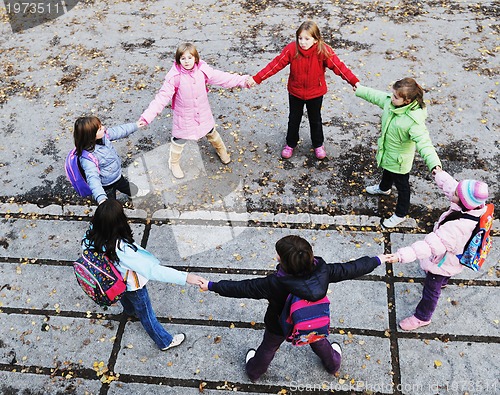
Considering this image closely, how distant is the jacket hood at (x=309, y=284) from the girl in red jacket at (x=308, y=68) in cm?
267

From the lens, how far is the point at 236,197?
5492 millimetres

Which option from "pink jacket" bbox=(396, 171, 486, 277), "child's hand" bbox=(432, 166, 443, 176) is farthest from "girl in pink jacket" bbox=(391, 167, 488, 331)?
"child's hand" bbox=(432, 166, 443, 176)

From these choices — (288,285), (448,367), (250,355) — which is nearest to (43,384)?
(250,355)

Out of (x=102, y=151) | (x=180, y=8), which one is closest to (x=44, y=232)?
(x=102, y=151)

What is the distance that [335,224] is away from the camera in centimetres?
514

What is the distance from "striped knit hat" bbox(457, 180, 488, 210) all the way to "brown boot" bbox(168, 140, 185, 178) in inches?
121

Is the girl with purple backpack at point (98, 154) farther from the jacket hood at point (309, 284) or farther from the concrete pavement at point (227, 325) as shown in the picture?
the jacket hood at point (309, 284)

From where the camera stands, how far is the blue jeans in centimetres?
377

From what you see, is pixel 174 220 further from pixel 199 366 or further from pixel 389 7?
pixel 389 7

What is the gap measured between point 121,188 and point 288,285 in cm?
272

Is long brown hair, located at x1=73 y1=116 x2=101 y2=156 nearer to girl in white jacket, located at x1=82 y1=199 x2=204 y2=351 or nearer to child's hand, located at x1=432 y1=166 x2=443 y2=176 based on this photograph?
girl in white jacket, located at x1=82 y1=199 x2=204 y2=351

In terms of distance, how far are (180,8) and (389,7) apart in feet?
11.9

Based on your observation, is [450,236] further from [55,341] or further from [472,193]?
[55,341]

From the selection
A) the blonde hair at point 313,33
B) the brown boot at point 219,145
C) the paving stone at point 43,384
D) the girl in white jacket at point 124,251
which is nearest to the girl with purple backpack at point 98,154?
the brown boot at point 219,145
